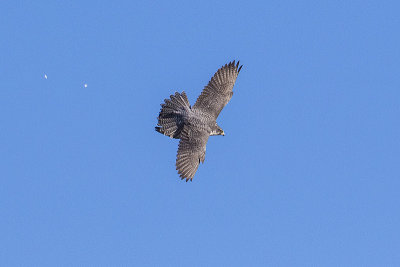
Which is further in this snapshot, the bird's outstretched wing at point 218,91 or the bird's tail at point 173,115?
the bird's outstretched wing at point 218,91

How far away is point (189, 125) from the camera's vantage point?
2581cm

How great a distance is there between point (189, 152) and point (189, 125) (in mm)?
1032

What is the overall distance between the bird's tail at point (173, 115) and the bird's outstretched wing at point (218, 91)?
2.56ft

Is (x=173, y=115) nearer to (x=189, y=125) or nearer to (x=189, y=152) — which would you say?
(x=189, y=125)

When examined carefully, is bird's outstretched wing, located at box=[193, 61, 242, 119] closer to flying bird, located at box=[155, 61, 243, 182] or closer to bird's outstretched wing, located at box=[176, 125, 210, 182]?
flying bird, located at box=[155, 61, 243, 182]

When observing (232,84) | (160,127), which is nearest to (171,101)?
(160,127)

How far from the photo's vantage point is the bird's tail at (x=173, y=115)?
84.7 ft

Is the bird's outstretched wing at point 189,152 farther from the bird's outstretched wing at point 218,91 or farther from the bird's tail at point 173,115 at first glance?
the bird's outstretched wing at point 218,91

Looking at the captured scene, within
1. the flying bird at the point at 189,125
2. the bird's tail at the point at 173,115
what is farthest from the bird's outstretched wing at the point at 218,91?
the bird's tail at the point at 173,115

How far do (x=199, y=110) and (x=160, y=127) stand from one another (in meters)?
1.73

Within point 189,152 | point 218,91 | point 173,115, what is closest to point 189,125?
point 173,115

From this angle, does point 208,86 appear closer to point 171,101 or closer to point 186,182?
point 171,101

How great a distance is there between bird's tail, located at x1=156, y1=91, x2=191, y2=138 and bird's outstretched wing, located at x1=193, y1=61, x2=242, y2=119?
78 centimetres

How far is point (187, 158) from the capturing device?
2559 cm
